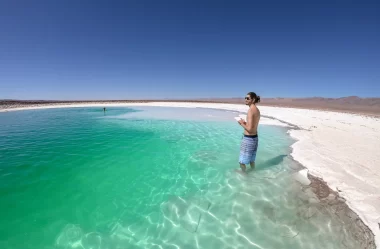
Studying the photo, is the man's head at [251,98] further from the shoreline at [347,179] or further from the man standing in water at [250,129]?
the shoreline at [347,179]

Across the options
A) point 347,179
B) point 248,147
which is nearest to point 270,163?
point 248,147

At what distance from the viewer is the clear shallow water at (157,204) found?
3.28 meters

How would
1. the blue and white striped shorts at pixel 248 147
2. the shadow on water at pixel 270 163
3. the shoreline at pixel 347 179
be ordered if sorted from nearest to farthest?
the shoreline at pixel 347 179 → the blue and white striped shorts at pixel 248 147 → the shadow on water at pixel 270 163

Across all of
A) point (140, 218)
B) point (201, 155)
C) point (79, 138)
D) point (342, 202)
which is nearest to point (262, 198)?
point (342, 202)

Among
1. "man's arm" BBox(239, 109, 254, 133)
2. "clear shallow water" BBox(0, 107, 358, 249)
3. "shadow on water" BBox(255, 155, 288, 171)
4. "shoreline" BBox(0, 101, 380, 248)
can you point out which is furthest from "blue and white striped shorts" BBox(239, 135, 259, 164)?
"shoreline" BBox(0, 101, 380, 248)

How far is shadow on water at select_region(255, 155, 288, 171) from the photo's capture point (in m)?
6.19

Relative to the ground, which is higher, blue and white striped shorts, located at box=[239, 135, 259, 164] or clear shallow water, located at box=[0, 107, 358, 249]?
blue and white striped shorts, located at box=[239, 135, 259, 164]

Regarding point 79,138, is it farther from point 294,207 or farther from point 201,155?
point 294,207

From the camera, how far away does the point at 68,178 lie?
5.66m

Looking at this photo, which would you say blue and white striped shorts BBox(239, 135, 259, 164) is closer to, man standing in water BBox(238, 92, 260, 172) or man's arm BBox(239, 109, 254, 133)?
man standing in water BBox(238, 92, 260, 172)

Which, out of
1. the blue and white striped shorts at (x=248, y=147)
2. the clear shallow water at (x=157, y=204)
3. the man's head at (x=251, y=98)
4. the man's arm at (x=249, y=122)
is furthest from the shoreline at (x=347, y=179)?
the man's head at (x=251, y=98)

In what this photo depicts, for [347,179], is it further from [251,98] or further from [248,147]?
[251,98]

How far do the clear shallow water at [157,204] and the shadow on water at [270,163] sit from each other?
0.04m

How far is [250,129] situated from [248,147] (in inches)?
22.5
